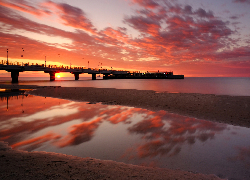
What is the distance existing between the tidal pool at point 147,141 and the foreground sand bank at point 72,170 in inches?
23.1

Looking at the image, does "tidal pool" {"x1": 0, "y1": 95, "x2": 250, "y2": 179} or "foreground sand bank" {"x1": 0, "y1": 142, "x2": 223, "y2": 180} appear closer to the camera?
"foreground sand bank" {"x1": 0, "y1": 142, "x2": 223, "y2": 180}

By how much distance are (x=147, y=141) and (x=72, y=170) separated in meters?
4.21

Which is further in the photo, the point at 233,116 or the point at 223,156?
the point at 233,116

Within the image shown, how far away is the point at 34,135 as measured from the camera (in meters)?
8.85

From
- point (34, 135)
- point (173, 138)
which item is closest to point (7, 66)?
point (34, 135)

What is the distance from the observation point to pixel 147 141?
26.2 feet

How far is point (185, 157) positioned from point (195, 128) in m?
4.53

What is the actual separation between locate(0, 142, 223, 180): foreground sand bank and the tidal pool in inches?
23.1

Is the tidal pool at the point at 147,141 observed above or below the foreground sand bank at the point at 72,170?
below

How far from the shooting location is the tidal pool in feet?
19.7

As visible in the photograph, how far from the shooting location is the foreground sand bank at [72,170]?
463cm

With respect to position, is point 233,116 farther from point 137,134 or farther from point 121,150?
point 121,150

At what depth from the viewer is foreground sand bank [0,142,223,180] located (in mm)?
4629

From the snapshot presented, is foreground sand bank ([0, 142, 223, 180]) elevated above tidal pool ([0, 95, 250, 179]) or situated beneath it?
elevated above
